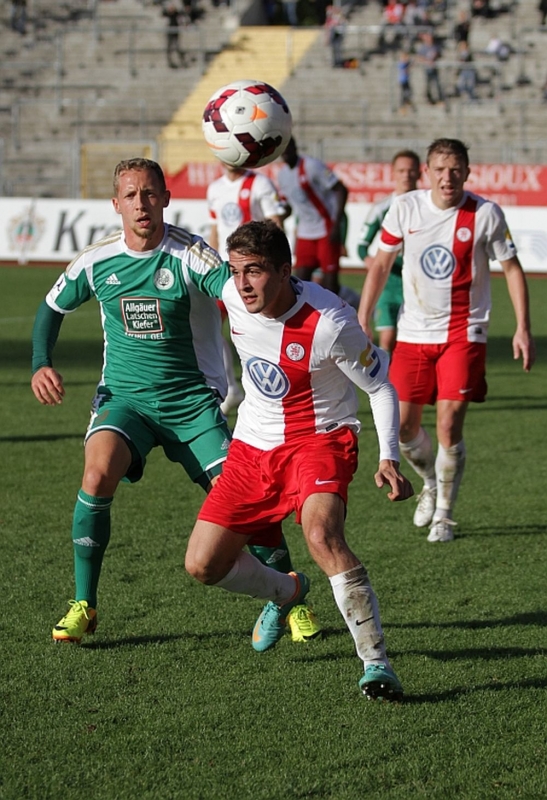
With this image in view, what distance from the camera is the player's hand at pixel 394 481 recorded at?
4.34m

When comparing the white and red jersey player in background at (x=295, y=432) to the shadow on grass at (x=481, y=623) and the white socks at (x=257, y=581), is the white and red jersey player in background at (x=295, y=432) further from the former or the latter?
the shadow on grass at (x=481, y=623)

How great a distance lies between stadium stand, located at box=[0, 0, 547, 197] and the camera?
32188mm

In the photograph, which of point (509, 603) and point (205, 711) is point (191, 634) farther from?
point (509, 603)

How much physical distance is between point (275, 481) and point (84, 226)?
68.9 feet

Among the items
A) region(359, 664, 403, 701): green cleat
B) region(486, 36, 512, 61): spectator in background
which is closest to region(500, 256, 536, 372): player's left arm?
region(359, 664, 403, 701): green cleat

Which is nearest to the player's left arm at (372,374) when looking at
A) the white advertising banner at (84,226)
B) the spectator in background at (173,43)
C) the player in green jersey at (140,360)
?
the player in green jersey at (140,360)

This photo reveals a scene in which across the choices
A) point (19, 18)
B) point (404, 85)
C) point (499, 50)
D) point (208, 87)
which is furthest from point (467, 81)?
point (19, 18)

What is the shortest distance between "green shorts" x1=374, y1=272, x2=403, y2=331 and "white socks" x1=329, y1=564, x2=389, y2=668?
6.23 m

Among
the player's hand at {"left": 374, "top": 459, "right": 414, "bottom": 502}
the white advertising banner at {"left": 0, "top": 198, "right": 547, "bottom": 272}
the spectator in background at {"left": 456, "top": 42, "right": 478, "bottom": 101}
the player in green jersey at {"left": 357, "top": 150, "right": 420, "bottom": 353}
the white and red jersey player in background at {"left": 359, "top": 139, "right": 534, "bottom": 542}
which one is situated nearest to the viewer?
the player's hand at {"left": 374, "top": 459, "right": 414, "bottom": 502}

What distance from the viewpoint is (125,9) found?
130ft

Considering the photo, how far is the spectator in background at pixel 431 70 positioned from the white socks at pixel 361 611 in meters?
30.5

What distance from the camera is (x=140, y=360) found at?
18.2 feet

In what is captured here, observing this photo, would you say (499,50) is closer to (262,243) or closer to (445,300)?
(445,300)

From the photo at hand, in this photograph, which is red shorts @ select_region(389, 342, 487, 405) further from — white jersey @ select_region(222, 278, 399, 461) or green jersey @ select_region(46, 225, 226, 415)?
white jersey @ select_region(222, 278, 399, 461)
